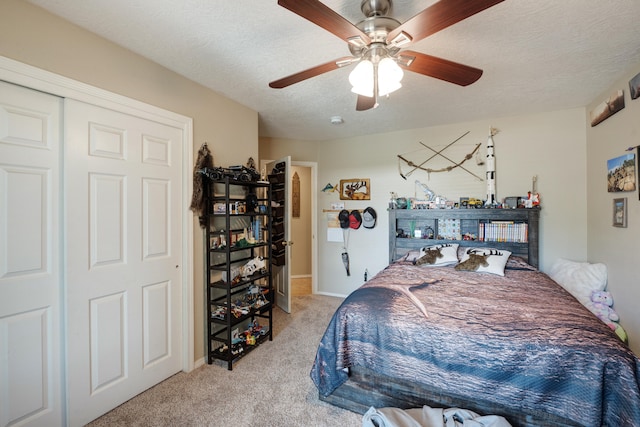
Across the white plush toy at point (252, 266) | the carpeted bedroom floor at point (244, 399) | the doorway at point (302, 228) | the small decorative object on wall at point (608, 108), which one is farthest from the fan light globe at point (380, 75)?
Result: the doorway at point (302, 228)

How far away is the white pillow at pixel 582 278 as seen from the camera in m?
2.64

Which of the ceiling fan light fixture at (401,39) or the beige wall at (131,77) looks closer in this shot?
the ceiling fan light fixture at (401,39)

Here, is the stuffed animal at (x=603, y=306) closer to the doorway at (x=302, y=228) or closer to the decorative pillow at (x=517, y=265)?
the decorative pillow at (x=517, y=265)

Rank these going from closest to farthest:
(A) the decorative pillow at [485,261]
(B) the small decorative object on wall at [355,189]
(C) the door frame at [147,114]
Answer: (C) the door frame at [147,114], (A) the decorative pillow at [485,261], (B) the small decorative object on wall at [355,189]

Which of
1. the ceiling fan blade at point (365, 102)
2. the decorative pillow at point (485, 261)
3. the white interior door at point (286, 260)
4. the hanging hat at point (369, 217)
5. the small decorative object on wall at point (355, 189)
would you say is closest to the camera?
the ceiling fan blade at point (365, 102)

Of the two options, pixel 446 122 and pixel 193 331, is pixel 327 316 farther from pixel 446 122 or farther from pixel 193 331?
pixel 446 122

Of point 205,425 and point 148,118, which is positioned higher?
point 148,118

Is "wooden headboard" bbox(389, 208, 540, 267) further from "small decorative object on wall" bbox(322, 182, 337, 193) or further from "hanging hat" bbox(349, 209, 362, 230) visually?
"small decorative object on wall" bbox(322, 182, 337, 193)

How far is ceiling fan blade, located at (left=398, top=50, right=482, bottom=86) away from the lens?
144 cm

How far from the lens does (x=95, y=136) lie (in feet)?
5.99

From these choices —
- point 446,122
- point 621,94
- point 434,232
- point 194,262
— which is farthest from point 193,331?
point 621,94

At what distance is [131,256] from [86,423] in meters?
1.07

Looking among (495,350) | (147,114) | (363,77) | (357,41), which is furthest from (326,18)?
(495,350)

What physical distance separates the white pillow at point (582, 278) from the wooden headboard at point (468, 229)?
28cm
